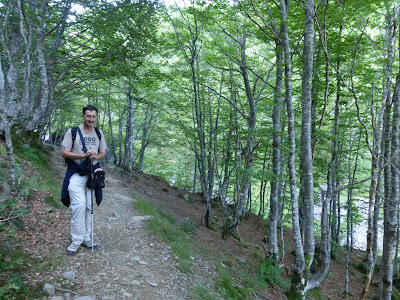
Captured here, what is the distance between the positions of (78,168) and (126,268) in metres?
1.77

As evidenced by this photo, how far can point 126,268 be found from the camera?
3.78 m

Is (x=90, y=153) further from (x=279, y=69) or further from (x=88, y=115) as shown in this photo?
(x=279, y=69)

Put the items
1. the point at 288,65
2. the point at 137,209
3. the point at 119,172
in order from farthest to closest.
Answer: the point at 119,172 < the point at 137,209 < the point at 288,65

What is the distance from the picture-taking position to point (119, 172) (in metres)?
14.2

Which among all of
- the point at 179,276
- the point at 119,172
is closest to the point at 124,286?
the point at 179,276

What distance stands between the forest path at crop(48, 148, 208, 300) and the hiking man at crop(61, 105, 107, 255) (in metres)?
0.40

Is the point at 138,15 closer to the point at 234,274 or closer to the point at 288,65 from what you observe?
the point at 288,65

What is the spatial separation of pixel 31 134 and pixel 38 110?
81.1 inches

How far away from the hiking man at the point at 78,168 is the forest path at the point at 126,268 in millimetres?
398

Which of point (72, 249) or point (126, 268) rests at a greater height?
point (72, 249)

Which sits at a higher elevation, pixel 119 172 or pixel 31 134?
pixel 31 134

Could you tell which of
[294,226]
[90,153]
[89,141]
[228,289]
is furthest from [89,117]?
[294,226]

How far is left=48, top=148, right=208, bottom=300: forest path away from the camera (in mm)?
3221

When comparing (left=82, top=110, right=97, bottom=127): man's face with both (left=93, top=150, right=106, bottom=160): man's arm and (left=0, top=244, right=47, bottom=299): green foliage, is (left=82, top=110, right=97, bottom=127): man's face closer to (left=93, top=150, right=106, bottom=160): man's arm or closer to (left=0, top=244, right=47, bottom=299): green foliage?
(left=93, top=150, right=106, bottom=160): man's arm
